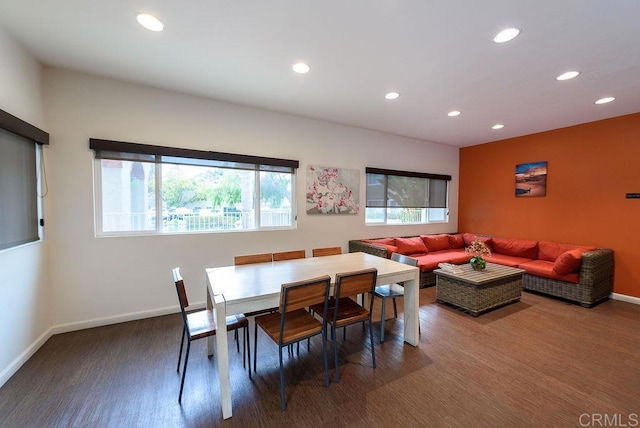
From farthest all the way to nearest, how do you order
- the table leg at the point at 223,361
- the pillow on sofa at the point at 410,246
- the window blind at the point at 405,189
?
1. the window blind at the point at 405,189
2. the pillow on sofa at the point at 410,246
3. the table leg at the point at 223,361

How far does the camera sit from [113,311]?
292 cm

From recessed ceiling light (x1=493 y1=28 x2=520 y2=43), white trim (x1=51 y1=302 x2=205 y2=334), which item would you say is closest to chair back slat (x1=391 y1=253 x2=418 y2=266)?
recessed ceiling light (x1=493 y1=28 x2=520 y2=43)

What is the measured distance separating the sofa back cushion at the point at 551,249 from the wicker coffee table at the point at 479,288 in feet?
3.92

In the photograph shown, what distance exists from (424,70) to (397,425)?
2.93 meters

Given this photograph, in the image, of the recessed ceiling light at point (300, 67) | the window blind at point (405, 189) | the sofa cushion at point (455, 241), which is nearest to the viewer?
the recessed ceiling light at point (300, 67)

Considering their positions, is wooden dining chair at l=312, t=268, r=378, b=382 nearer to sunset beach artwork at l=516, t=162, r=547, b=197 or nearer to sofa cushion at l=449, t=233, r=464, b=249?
sofa cushion at l=449, t=233, r=464, b=249

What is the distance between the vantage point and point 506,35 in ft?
6.61

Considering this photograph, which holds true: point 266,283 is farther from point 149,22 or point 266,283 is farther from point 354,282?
point 149,22

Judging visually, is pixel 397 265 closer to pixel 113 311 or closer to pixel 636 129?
pixel 113 311

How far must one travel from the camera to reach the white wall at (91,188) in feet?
8.82

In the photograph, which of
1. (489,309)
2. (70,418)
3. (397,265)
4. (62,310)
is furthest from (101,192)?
(489,309)

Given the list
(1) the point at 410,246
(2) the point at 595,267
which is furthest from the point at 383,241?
(2) the point at 595,267

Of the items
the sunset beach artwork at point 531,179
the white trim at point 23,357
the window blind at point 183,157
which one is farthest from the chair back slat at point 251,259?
the sunset beach artwork at point 531,179

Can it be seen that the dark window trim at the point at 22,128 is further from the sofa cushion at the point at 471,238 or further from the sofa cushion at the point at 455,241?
the sofa cushion at the point at 471,238
